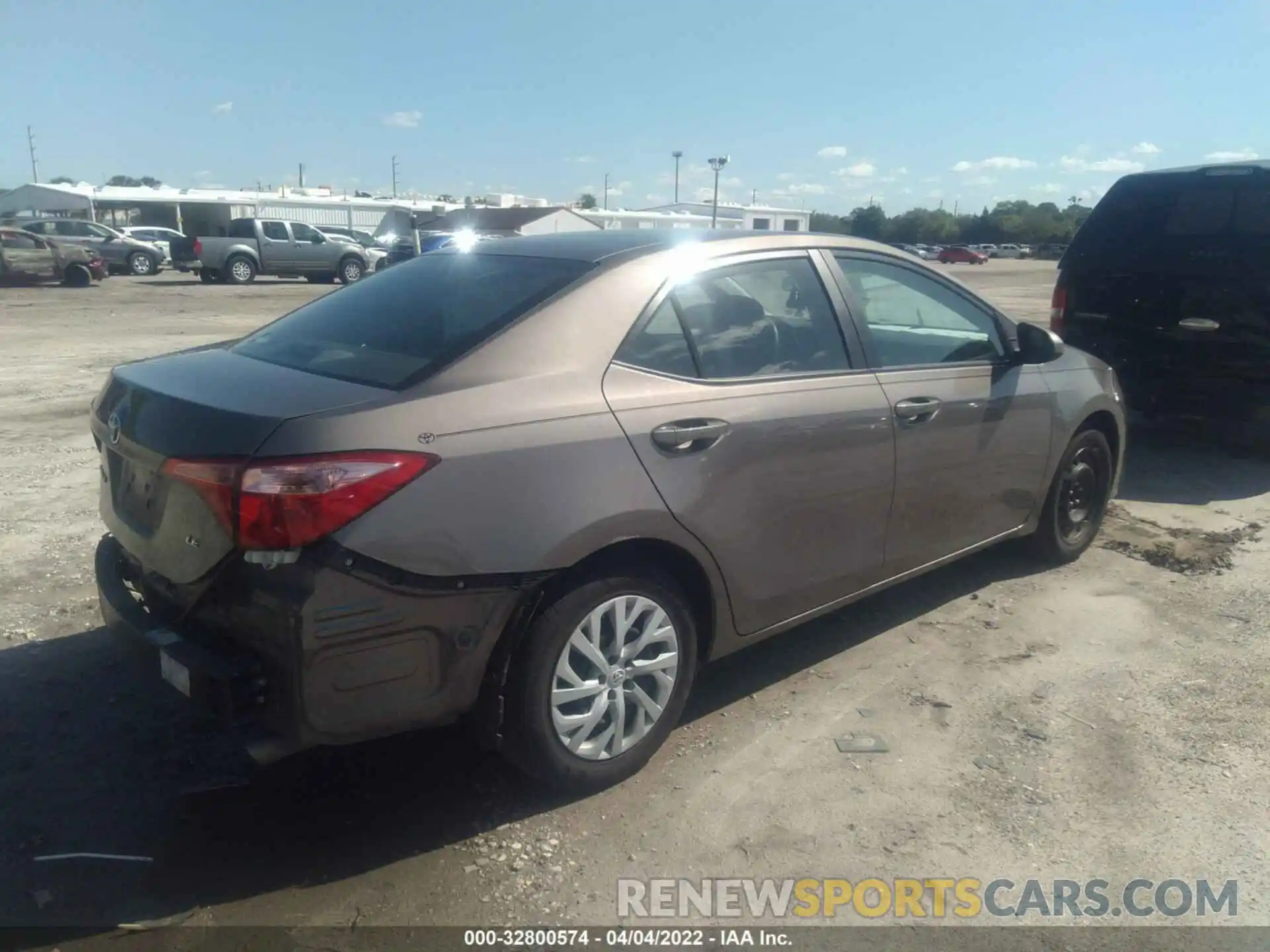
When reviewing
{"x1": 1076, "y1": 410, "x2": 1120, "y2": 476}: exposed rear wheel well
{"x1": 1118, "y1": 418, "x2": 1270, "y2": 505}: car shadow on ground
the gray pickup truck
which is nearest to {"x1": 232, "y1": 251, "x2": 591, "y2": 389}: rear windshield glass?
{"x1": 1076, "y1": 410, "x2": 1120, "y2": 476}: exposed rear wheel well

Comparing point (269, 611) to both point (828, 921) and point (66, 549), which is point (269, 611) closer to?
point (828, 921)

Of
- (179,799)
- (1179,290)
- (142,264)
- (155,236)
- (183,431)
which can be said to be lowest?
(142,264)

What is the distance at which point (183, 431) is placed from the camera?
2.75m

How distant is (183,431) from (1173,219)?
7.05 metres

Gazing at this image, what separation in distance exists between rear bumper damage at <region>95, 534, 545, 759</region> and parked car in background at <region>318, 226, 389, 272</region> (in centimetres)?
2790

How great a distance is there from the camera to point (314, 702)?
260cm

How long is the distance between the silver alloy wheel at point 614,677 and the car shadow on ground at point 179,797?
0.31 metres

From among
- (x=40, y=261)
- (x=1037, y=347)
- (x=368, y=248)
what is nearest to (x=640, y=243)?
(x=1037, y=347)

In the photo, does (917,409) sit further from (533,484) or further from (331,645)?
(331,645)

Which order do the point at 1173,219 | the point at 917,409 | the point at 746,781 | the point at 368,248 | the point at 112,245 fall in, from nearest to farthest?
the point at 746,781 < the point at 917,409 < the point at 1173,219 < the point at 112,245 < the point at 368,248

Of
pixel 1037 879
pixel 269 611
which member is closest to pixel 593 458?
pixel 269 611

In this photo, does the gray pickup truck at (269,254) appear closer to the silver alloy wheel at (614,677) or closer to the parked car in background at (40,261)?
the parked car in background at (40,261)

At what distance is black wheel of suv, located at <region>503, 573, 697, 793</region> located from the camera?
2.94 meters

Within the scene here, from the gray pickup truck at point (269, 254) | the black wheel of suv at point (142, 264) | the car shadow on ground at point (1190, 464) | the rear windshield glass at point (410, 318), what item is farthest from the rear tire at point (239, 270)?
the rear windshield glass at point (410, 318)
